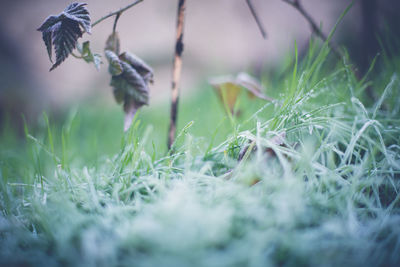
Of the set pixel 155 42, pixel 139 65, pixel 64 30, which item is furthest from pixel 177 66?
pixel 155 42

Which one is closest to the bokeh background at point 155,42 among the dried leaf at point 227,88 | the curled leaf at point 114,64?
the dried leaf at point 227,88

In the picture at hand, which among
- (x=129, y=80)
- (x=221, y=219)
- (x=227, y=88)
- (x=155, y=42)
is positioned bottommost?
(x=221, y=219)

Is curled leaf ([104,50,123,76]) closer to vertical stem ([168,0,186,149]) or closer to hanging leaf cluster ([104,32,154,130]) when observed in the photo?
hanging leaf cluster ([104,32,154,130])

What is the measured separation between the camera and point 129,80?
0.65 metres

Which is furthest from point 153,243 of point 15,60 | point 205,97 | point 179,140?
point 15,60

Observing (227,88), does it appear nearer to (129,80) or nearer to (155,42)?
(129,80)

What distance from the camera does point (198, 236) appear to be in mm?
370

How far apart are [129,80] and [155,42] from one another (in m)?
2.08

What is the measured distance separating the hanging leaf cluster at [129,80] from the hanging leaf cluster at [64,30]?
0.08m

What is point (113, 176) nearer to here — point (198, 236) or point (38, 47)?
point (198, 236)

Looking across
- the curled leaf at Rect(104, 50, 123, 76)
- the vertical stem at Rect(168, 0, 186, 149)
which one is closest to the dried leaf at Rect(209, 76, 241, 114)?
the vertical stem at Rect(168, 0, 186, 149)

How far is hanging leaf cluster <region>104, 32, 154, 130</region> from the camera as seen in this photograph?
0.64m

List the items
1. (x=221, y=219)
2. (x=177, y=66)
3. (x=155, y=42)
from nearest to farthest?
(x=221, y=219) → (x=177, y=66) → (x=155, y=42)

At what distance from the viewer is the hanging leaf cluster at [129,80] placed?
64cm
